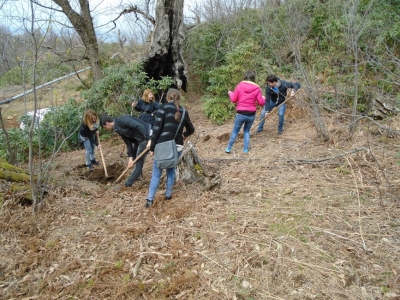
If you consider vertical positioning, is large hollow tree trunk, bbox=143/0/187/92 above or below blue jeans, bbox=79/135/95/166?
above

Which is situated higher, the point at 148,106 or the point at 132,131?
the point at 148,106

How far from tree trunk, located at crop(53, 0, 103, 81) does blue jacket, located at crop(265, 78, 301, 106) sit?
5961 millimetres

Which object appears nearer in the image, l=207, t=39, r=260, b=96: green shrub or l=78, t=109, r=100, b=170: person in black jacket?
l=78, t=109, r=100, b=170: person in black jacket

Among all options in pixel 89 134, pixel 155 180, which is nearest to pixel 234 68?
pixel 89 134

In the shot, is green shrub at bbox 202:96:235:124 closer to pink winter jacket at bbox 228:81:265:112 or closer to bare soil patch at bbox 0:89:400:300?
pink winter jacket at bbox 228:81:265:112

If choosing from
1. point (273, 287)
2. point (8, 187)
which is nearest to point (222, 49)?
point (8, 187)

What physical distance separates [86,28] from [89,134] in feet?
17.4

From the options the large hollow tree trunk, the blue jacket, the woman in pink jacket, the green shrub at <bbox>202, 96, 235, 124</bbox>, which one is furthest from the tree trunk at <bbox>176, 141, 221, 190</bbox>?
the large hollow tree trunk

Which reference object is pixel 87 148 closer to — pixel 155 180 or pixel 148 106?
pixel 148 106

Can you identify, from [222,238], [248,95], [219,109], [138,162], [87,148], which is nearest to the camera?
[222,238]

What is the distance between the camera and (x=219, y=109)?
9.21 metres

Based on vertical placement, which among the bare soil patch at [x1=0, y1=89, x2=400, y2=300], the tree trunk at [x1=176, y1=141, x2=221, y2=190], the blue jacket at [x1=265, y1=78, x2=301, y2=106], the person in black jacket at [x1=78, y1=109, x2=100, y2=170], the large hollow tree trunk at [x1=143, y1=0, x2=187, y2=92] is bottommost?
the bare soil patch at [x1=0, y1=89, x2=400, y2=300]

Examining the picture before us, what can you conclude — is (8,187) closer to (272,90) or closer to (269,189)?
(269,189)

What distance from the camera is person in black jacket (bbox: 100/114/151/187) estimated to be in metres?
4.35
